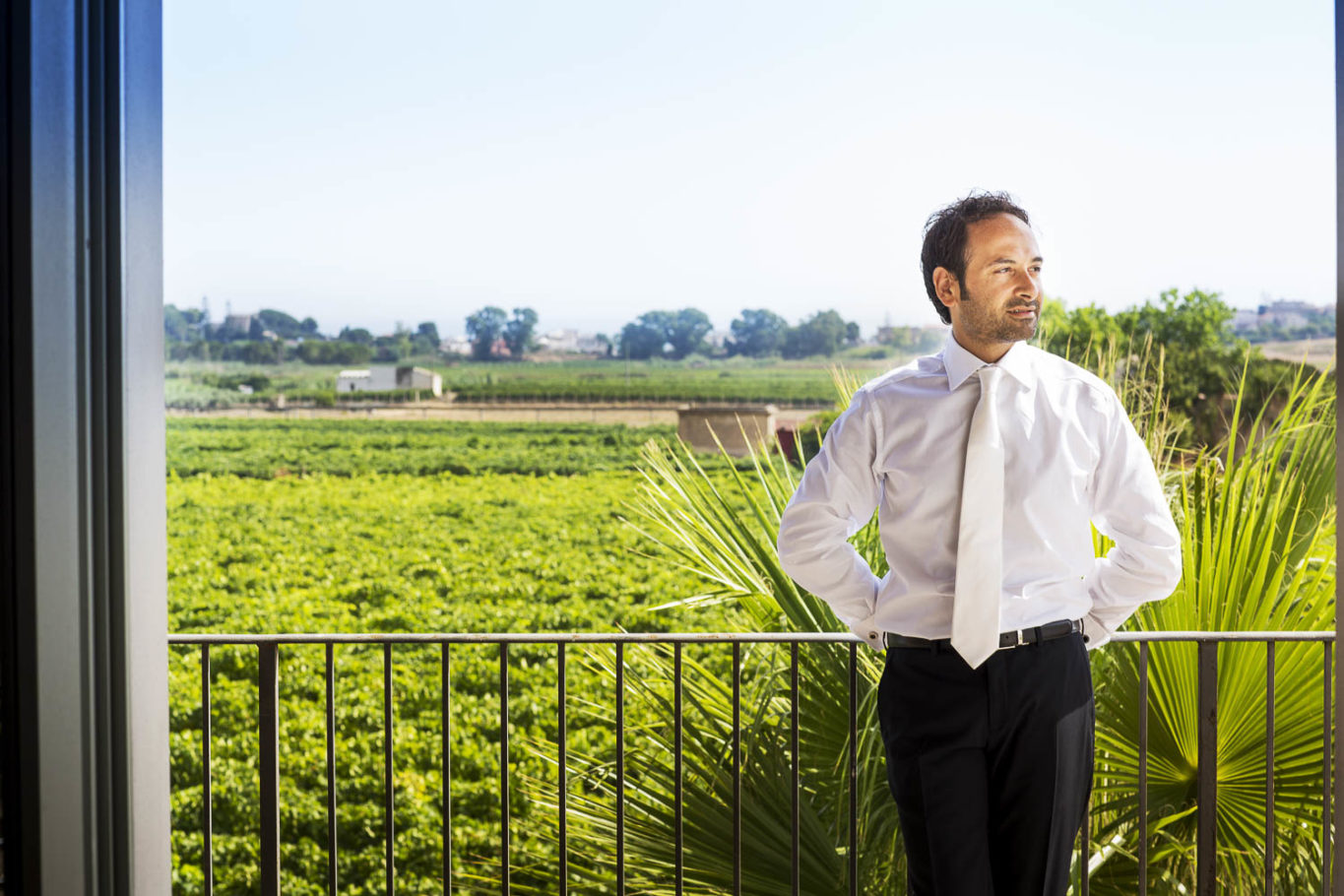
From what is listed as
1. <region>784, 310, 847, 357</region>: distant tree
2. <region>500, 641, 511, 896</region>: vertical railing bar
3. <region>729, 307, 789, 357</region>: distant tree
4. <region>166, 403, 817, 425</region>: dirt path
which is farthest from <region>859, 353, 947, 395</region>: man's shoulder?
<region>729, 307, 789, 357</region>: distant tree

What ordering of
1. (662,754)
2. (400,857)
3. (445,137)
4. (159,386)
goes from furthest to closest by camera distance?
(445,137) → (400,857) → (662,754) → (159,386)

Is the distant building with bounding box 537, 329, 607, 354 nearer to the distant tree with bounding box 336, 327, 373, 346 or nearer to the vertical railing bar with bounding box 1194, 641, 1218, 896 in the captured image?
the distant tree with bounding box 336, 327, 373, 346

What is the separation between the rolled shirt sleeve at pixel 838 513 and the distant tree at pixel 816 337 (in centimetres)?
1930

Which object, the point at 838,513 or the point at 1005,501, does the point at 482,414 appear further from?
the point at 1005,501

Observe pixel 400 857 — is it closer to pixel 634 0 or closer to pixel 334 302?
pixel 334 302

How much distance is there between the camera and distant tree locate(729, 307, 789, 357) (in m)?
21.3

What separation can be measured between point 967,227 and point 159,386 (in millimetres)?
993

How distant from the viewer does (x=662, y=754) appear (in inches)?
107

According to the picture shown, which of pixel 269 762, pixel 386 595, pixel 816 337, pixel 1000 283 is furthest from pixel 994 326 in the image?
pixel 816 337

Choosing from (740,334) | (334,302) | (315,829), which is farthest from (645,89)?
(315,829)

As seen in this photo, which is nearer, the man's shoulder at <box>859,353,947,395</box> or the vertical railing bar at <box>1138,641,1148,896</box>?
the man's shoulder at <box>859,353,947,395</box>

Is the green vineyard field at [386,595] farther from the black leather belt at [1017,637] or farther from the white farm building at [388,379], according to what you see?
the black leather belt at [1017,637]

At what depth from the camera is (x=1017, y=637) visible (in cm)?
134

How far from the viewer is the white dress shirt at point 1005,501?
4.50 ft
